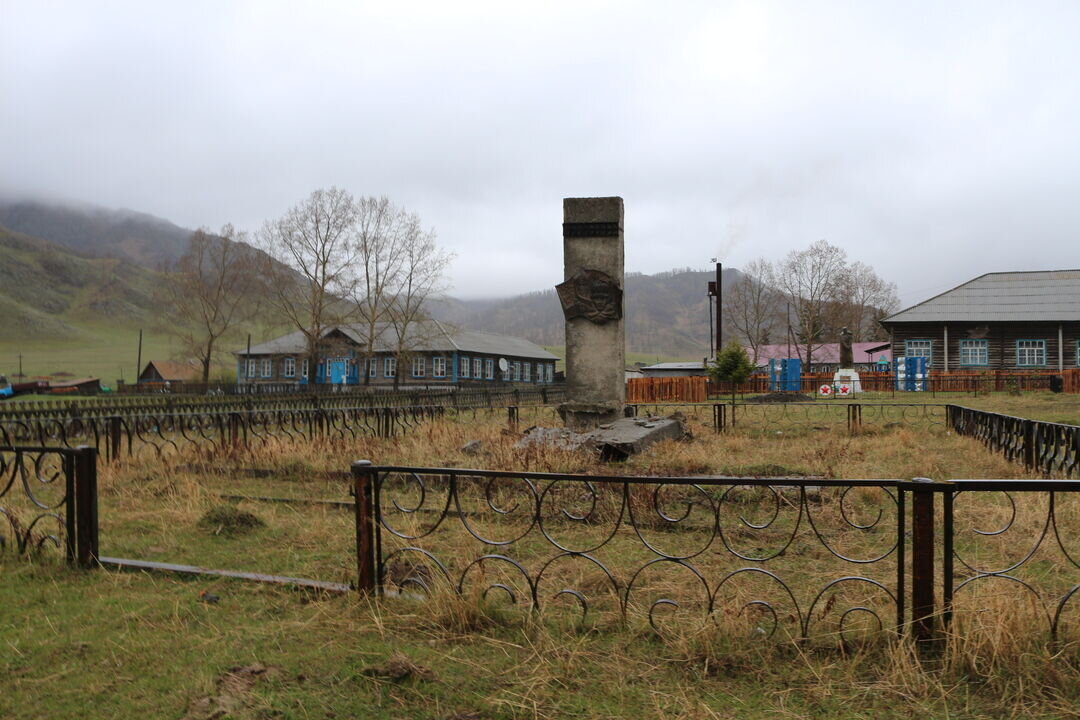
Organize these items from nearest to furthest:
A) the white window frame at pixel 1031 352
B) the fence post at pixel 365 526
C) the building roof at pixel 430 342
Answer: the fence post at pixel 365 526 → the white window frame at pixel 1031 352 → the building roof at pixel 430 342

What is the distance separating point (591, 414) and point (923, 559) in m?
9.73

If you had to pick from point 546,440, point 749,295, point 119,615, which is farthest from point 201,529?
point 749,295

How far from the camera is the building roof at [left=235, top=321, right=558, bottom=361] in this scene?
48178mm

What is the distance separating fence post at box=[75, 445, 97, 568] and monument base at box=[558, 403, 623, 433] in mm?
8771

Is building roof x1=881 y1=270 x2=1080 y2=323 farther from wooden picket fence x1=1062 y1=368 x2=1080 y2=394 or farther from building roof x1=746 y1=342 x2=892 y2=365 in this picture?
building roof x1=746 y1=342 x2=892 y2=365

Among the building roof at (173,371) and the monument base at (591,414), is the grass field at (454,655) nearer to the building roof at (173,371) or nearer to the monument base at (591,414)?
the monument base at (591,414)

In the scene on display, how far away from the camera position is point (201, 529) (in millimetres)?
5895

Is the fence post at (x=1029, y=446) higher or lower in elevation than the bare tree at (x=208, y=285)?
lower

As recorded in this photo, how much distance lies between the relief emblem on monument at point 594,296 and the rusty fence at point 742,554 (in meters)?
5.84

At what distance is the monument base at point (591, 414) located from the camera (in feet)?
41.7

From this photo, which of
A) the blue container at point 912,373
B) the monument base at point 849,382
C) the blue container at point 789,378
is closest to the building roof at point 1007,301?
the blue container at point 912,373

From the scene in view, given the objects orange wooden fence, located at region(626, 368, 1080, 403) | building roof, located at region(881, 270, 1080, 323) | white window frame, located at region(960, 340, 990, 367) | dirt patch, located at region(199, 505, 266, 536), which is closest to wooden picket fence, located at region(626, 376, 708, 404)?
orange wooden fence, located at region(626, 368, 1080, 403)

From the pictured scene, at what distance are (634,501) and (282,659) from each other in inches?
147

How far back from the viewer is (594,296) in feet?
41.8
